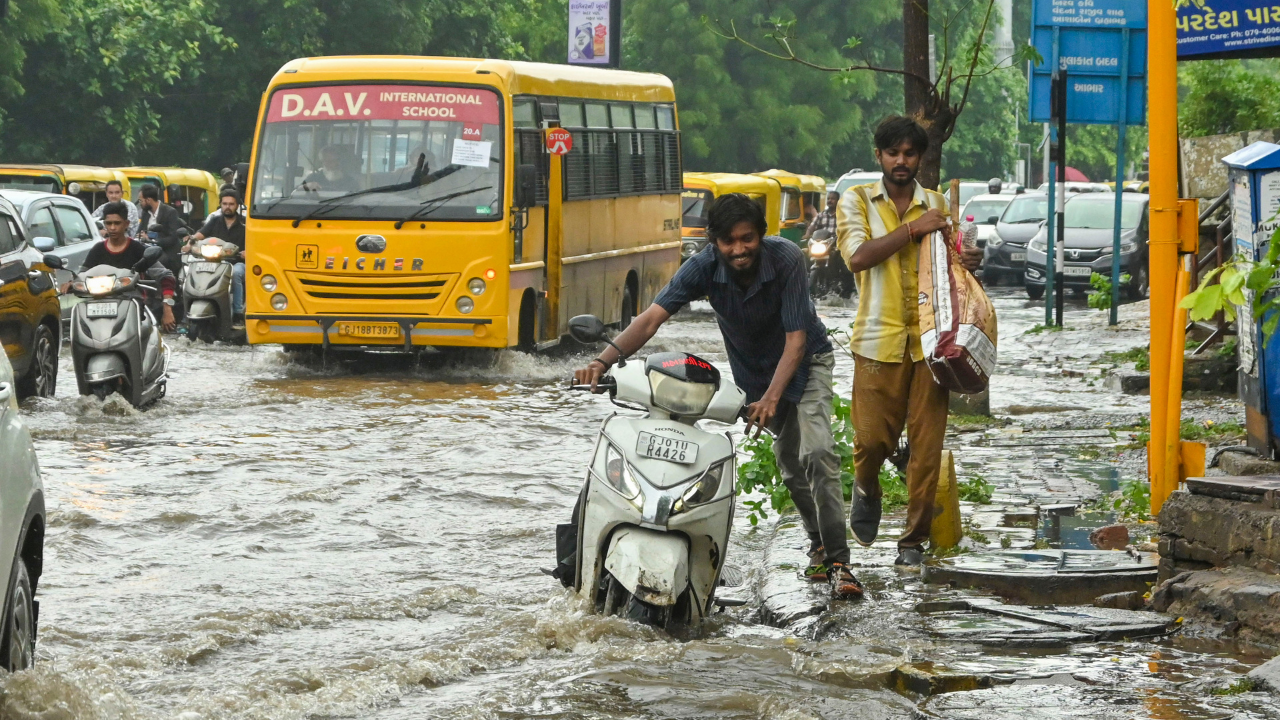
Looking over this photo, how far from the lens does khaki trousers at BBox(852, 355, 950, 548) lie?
7055 mm

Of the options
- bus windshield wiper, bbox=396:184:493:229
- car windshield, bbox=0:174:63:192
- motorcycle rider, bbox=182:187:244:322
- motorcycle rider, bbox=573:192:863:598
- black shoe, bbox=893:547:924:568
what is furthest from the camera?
car windshield, bbox=0:174:63:192

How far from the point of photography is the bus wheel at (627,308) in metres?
20.7

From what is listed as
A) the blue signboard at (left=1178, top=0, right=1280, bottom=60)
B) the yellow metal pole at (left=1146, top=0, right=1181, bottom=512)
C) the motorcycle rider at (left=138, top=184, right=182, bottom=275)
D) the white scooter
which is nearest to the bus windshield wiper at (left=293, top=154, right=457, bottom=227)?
the motorcycle rider at (left=138, top=184, right=182, bottom=275)

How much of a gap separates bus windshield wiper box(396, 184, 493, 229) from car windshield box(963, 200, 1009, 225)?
2105cm

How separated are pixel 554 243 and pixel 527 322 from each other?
933 mm

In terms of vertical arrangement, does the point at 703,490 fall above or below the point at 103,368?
above

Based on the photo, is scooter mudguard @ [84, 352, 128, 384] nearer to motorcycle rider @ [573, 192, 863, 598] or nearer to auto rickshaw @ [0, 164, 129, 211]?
motorcycle rider @ [573, 192, 863, 598]

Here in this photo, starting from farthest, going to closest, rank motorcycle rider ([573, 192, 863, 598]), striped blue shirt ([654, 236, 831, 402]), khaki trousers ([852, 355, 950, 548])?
khaki trousers ([852, 355, 950, 548])
striped blue shirt ([654, 236, 831, 402])
motorcycle rider ([573, 192, 863, 598])

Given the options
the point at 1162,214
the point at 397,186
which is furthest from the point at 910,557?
the point at 397,186

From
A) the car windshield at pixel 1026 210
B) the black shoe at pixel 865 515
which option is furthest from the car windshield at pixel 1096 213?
the black shoe at pixel 865 515

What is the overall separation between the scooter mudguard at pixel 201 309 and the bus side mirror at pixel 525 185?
407cm

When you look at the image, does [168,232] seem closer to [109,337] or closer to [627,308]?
[627,308]

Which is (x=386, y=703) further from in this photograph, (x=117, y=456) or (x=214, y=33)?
(x=214, y=33)

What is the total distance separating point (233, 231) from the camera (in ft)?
62.4
